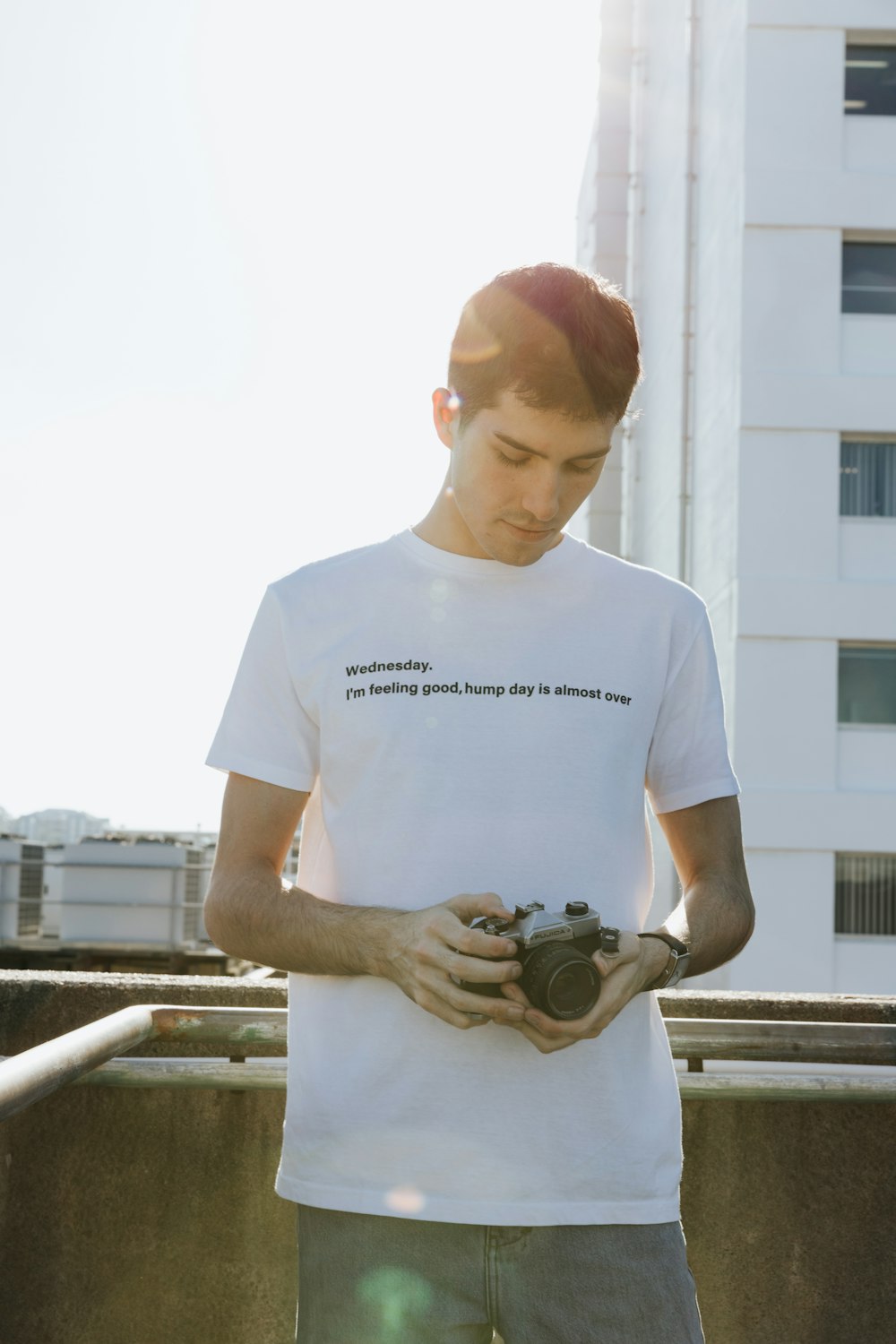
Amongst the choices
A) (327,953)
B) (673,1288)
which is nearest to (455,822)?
(327,953)

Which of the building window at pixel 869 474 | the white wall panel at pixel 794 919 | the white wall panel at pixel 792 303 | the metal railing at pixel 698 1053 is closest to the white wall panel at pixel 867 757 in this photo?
the white wall panel at pixel 794 919

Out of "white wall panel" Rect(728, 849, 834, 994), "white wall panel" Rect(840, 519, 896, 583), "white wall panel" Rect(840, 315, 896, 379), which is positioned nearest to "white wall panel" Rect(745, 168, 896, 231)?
"white wall panel" Rect(840, 315, 896, 379)

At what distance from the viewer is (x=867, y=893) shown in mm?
17891

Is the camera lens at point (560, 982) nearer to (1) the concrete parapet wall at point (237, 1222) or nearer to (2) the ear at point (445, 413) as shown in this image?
(2) the ear at point (445, 413)

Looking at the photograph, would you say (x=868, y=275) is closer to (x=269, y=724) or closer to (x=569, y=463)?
(x=569, y=463)

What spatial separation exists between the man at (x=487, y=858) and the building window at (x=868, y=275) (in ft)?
62.1

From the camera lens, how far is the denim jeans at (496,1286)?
1561 millimetres

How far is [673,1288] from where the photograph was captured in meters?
1.61

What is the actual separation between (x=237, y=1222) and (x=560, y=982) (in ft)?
4.56

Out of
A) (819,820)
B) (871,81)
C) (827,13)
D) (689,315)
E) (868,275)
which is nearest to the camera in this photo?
(819,820)

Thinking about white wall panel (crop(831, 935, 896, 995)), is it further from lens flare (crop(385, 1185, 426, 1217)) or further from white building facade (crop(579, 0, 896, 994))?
lens flare (crop(385, 1185, 426, 1217))

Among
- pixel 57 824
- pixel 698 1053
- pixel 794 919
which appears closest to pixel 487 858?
pixel 698 1053

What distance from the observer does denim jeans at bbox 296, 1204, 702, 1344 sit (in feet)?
5.12

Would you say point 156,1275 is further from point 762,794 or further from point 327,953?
point 762,794
